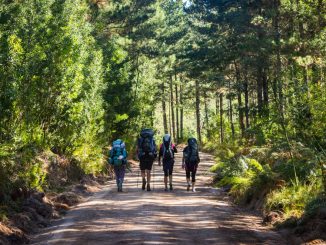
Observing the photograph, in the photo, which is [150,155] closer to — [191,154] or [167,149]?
[167,149]

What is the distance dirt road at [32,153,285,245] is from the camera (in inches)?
364

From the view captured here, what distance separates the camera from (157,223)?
34.6ft

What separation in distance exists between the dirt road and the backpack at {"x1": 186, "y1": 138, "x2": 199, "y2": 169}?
160cm

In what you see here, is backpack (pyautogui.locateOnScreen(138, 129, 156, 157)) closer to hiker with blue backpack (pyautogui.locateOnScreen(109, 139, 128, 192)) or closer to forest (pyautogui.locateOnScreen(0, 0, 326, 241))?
hiker with blue backpack (pyautogui.locateOnScreen(109, 139, 128, 192))

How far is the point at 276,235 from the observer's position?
32.6 ft

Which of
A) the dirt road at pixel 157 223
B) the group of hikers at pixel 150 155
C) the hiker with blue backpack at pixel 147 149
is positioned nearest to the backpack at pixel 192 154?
the group of hikers at pixel 150 155

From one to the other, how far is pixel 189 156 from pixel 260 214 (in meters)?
4.86

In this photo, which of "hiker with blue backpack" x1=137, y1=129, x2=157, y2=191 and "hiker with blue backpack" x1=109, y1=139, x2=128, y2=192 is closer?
"hiker with blue backpack" x1=137, y1=129, x2=157, y2=191

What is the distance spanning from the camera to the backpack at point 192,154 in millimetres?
16734

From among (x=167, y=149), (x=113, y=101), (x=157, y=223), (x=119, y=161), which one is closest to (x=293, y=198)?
(x=157, y=223)

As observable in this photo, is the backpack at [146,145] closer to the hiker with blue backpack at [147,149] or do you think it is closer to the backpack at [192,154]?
the hiker with blue backpack at [147,149]

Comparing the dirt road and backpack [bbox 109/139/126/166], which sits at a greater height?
backpack [bbox 109/139/126/166]

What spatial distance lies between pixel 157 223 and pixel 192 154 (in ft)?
21.0

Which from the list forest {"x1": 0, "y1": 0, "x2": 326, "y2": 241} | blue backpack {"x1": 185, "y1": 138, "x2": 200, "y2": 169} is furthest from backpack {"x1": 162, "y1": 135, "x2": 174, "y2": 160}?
forest {"x1": 0, "y1": 0, "x2": 326, "y2": 241}
